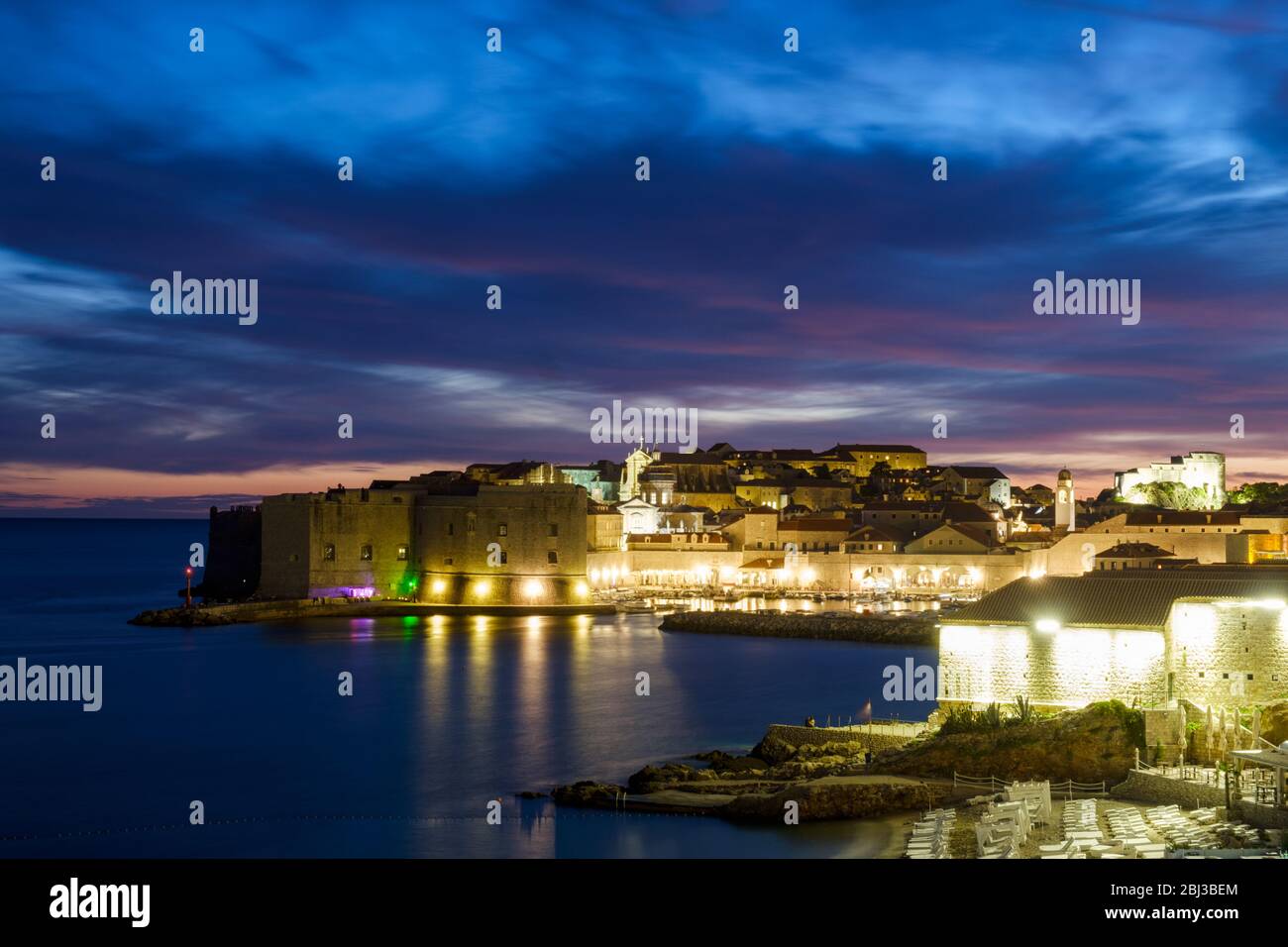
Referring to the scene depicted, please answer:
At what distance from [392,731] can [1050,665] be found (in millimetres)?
10223

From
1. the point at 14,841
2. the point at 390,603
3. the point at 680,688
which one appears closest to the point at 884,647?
the point at 680,688

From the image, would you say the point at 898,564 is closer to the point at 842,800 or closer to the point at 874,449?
the point at 842,800

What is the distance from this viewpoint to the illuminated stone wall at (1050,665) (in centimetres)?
1281

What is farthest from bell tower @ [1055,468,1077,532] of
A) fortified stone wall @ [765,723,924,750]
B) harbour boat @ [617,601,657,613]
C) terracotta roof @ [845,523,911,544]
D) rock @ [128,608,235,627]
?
fortified stone wall @ [765,723,924,750]

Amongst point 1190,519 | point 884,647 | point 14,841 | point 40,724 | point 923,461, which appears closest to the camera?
point 14,841

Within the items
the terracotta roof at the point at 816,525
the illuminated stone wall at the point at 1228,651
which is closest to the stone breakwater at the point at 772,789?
the illuminated stone wall at the point at 1228,651

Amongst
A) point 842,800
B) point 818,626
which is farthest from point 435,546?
point 842,800

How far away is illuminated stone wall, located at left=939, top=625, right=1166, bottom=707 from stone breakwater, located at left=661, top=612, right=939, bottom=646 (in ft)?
53.9

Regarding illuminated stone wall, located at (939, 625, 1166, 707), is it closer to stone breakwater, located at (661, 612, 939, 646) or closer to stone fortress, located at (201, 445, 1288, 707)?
stone fortress, located at (201, 445, 1288, 707)

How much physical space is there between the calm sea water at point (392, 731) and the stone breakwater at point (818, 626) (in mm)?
1113

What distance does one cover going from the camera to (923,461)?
8612 cm

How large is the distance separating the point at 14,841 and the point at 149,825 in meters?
1.27
